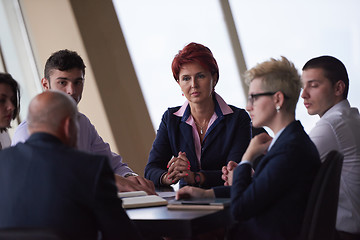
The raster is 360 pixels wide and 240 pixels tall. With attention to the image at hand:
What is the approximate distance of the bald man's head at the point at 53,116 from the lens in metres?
1.78

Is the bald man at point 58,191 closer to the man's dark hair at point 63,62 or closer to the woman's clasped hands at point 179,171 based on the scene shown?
the woman's clasped hands at point 179,171

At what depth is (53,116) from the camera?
1.78 m

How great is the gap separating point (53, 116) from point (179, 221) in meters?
0.63

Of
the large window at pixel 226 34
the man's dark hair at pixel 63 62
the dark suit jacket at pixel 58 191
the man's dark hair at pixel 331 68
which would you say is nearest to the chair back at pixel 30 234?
the dark suit jacket at pixel 58 191

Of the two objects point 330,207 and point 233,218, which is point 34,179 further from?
point 330,207

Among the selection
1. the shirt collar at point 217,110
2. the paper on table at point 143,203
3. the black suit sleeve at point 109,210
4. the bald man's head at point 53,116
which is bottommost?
the paper on table at point 143,203

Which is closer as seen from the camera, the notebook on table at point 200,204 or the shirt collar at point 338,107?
the notebook on table at point 200,204

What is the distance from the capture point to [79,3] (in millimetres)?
5699

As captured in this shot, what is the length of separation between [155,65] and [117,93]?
779 mm

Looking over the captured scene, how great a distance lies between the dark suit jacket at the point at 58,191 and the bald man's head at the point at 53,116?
0.07 meters

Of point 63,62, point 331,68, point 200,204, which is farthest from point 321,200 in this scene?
point 63,62

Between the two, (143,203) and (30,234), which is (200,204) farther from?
(30,234)

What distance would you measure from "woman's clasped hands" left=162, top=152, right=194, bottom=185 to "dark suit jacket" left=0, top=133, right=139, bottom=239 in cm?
121

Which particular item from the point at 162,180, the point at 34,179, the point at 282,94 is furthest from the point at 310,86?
the point at 34,179
